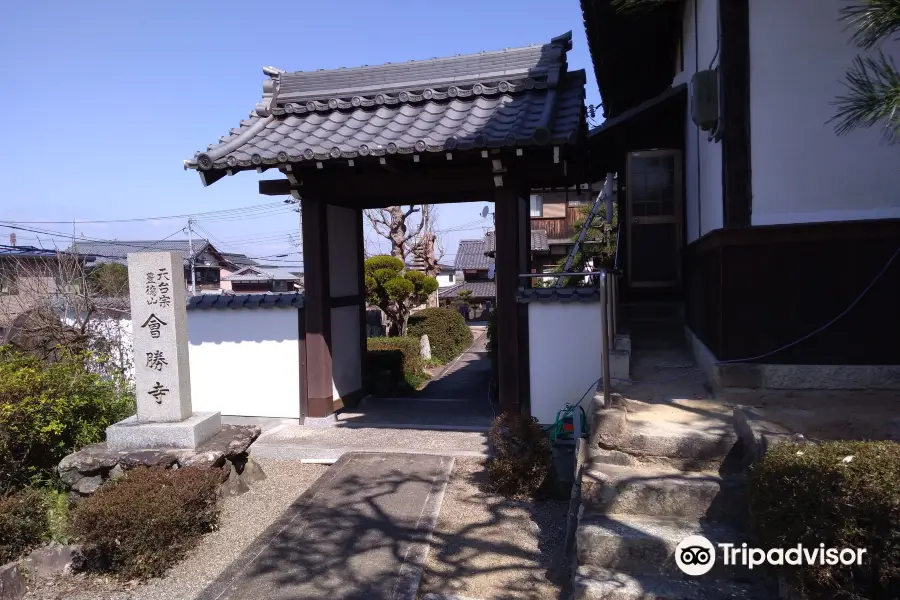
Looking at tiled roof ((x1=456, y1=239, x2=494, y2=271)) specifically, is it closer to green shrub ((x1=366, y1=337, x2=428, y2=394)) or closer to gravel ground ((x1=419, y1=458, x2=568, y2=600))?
green shrub ((x1=366, y1=337, x2=428, y2=394))

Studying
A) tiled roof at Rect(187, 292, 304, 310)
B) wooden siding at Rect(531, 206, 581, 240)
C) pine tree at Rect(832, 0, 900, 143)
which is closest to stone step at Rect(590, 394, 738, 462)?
pine tree at Rect(832, 0, 900, 143)

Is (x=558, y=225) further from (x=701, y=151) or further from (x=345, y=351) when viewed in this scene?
(x=701, y=151)

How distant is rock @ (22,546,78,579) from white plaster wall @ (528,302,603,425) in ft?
16.6

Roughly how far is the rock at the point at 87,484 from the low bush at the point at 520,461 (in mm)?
3894

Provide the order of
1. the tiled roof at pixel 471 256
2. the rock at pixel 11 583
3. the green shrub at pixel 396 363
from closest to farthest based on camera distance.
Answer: the rock at pixel 11 583 → the green shrub at pixel 396 363 → the tiled roof at pixel 471 256

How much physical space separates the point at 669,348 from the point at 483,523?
3638mm

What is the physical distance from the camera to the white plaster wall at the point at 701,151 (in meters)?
5.71

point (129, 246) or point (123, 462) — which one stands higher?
point (129, 246)

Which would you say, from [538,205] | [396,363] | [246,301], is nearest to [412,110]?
[246,301]

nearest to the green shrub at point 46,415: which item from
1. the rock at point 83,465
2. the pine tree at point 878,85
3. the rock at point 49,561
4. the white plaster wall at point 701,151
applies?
the rock at point 83,465

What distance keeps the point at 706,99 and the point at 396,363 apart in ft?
30.9

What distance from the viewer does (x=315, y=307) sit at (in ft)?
27.8

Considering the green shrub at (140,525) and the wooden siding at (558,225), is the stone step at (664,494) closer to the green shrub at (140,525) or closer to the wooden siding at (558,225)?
the green shrub at (140,525)

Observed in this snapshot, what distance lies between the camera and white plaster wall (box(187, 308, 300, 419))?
28.1 ft
